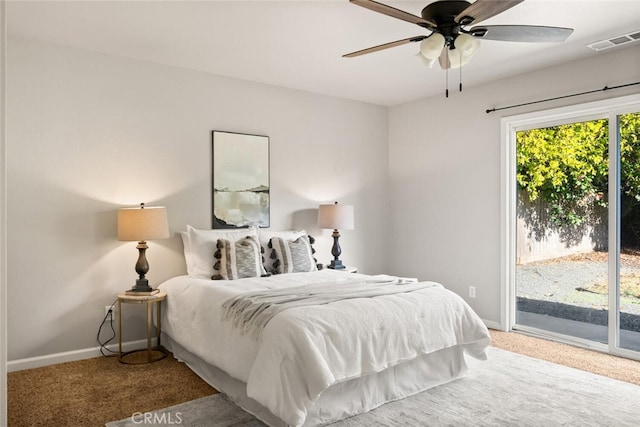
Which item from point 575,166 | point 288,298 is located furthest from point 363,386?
point 575,166

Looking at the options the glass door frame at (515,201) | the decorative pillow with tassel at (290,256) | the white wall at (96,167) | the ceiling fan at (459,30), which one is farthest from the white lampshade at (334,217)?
the ceiling fan at (459,30)

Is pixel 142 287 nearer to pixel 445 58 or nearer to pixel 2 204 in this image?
pixel 2 204

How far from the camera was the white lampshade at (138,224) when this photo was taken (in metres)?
3.62

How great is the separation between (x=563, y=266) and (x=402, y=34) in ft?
8.62

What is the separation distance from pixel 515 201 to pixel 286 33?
9.31ft

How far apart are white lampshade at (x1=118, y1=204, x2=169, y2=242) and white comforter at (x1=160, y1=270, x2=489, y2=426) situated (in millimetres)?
512

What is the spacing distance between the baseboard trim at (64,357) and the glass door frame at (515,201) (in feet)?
11.7

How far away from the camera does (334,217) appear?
4887mm

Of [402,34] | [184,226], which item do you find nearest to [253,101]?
[184,226]

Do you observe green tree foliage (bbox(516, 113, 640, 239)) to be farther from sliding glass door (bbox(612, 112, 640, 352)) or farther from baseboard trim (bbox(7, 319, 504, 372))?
baseboard trim (bbox(7, 319, 504, 372))

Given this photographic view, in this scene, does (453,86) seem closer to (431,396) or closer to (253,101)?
(253,101)

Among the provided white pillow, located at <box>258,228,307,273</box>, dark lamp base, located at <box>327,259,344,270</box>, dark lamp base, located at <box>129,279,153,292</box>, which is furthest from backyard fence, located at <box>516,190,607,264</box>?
dark lamp base, located at <box>129,279,153,292</box>

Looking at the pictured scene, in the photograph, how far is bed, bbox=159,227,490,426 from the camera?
7.93ft

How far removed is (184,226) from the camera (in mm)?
4266
